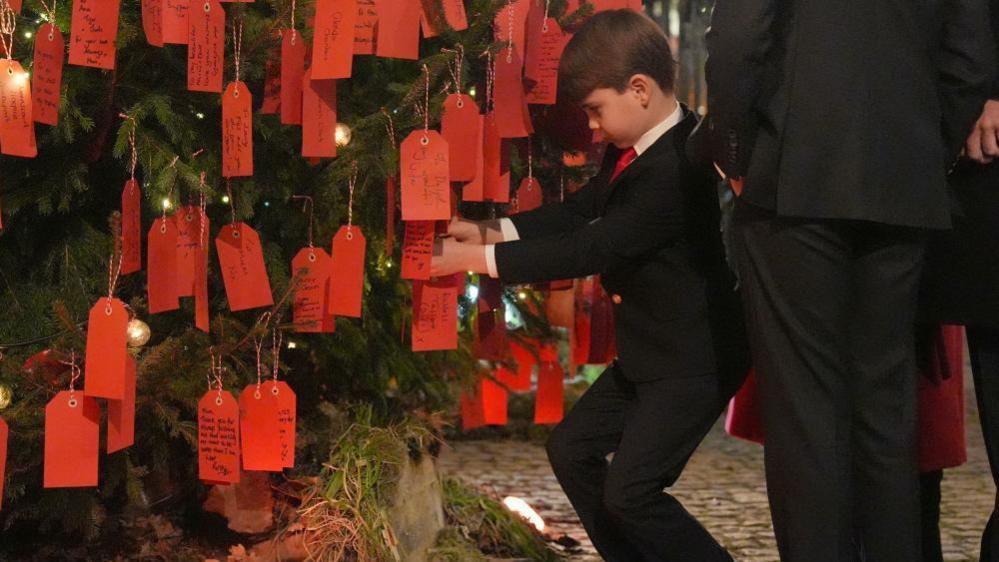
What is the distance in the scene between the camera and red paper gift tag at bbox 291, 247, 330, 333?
2.69 meters

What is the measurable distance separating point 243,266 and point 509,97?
696 millimetres

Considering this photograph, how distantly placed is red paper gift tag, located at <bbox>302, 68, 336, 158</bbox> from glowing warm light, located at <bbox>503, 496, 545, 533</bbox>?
1295 mm

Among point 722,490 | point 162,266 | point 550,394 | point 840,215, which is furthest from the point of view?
point 722,490

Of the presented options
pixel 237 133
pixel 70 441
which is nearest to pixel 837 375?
pixel 237 133

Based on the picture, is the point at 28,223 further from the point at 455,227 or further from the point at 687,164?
the point at 687,164

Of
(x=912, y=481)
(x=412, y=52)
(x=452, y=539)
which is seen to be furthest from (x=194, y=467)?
(x=912, y=481)

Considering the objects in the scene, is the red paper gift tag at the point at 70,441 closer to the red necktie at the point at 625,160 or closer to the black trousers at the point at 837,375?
the red necktie at the point at 625,160

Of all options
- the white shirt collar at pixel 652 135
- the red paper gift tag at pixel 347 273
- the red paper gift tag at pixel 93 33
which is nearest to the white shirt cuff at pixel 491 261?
the red paper gift tag at pixel 347 273

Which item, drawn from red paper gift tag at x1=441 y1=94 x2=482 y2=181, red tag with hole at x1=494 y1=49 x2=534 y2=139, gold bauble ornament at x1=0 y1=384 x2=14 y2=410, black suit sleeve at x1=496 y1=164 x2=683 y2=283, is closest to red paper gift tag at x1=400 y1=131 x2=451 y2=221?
red paper gift tag at x1=441 y1=94 x2=482 y2=181

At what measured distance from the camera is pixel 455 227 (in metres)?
2.71

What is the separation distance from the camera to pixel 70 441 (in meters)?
2.40

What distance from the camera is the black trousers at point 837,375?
2156 mm

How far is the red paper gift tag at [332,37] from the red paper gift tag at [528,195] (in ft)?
2.11

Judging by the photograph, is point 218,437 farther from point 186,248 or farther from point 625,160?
point 625,160
